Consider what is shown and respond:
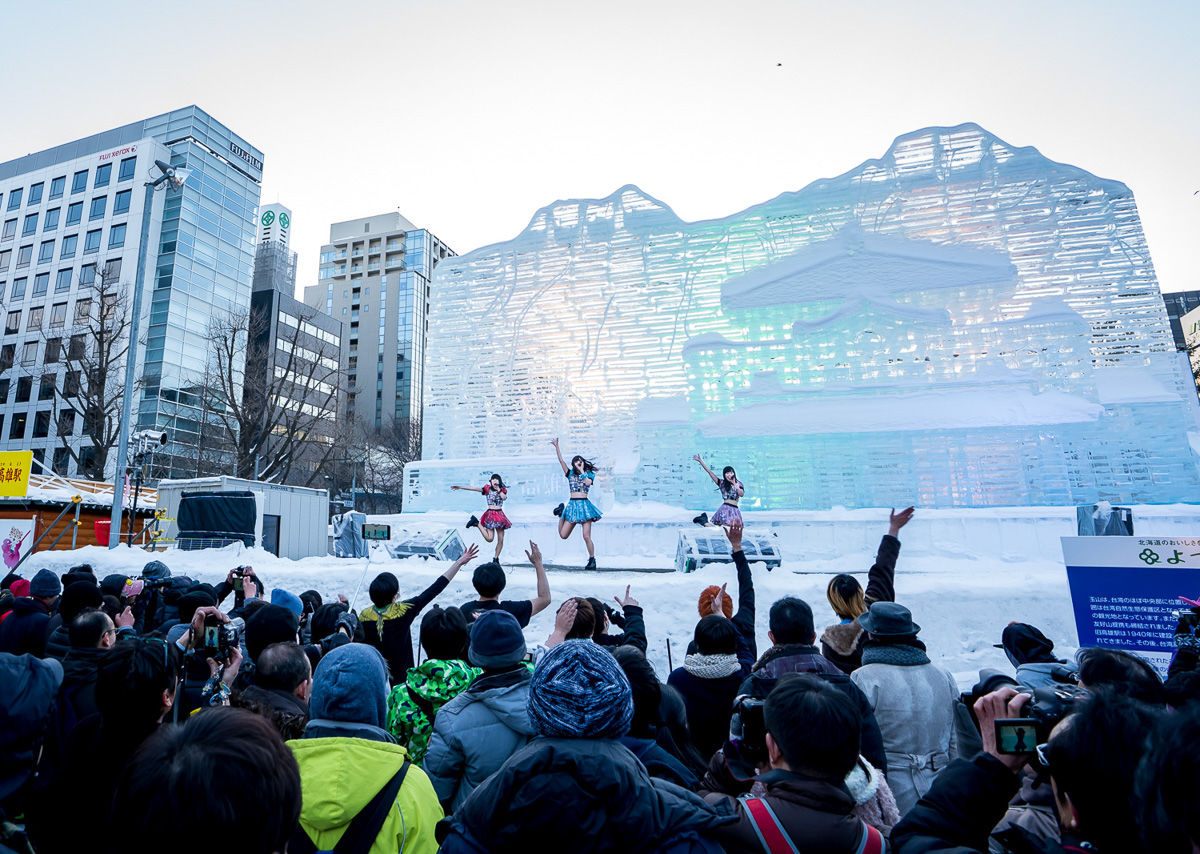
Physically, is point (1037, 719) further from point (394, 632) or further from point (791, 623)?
point (394, 632)

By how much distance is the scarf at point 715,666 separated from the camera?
3311mm

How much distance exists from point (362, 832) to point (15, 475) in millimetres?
20762

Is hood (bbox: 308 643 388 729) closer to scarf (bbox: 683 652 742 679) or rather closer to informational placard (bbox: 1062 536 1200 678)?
scarf (bbox: 683 652 742 679)

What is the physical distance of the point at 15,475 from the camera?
17.2 meters

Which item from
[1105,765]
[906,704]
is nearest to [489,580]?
[906,704]

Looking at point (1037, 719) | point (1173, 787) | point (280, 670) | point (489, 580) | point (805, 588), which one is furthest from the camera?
point (805, 588)

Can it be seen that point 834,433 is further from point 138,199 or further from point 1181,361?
point 138,199

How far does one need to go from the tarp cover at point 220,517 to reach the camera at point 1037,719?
16143 mm

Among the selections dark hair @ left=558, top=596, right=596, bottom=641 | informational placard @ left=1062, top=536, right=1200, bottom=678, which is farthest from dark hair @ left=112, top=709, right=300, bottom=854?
informational placard @ left=1062, top=536, right=1200, bottom=678

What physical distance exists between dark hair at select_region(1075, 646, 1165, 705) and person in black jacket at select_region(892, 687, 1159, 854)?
1016 millimetres

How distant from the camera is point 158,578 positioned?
7105mm

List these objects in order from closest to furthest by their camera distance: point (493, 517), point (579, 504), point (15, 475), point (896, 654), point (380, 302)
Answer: point (896, 654) < point (579, 504) < point (493, 517) < point (15, 475) < point (380, 302)

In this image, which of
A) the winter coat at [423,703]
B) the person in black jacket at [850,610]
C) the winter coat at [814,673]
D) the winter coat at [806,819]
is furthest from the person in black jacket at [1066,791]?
the person in black jacket at [850,610]

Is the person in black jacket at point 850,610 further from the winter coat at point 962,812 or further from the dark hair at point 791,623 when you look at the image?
the winter coat at point 962,812
